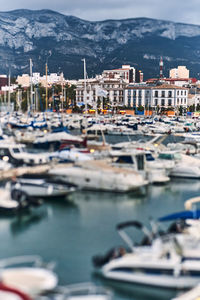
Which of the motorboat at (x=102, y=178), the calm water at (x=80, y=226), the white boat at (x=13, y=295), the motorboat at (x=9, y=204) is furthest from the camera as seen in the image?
the motorboat at (x=102, y=178)

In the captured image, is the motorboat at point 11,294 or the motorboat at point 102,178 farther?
the motorboat at point 102,178

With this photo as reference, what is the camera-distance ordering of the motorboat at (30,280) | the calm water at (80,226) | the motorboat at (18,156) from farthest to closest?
the motorboat at (18,156) < the calm water at (80,226) < the motorboat at (30,280)

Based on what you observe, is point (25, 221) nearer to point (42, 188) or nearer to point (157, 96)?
point (42, 188)

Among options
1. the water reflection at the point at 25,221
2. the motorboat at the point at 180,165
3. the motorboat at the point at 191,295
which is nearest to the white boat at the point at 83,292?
the motorboat at the point at 191,295

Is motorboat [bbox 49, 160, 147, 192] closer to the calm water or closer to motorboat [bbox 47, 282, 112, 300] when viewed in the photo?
the calm water

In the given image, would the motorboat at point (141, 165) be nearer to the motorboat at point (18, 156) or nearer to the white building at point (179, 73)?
the motorboat at point (18, 156)

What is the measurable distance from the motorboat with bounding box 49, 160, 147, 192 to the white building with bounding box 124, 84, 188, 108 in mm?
62278

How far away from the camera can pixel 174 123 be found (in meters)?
56.4

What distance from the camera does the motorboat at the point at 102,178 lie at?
21234 millimetres

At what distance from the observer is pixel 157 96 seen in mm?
85312

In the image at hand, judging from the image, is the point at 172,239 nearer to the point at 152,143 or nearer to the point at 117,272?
the point at 117,272

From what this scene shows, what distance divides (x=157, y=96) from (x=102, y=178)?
215 feet

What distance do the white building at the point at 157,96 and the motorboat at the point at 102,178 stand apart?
62278 mm

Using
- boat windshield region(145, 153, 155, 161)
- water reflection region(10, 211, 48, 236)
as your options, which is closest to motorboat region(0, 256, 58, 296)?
water reflection region(10, 211, 48, 236)
